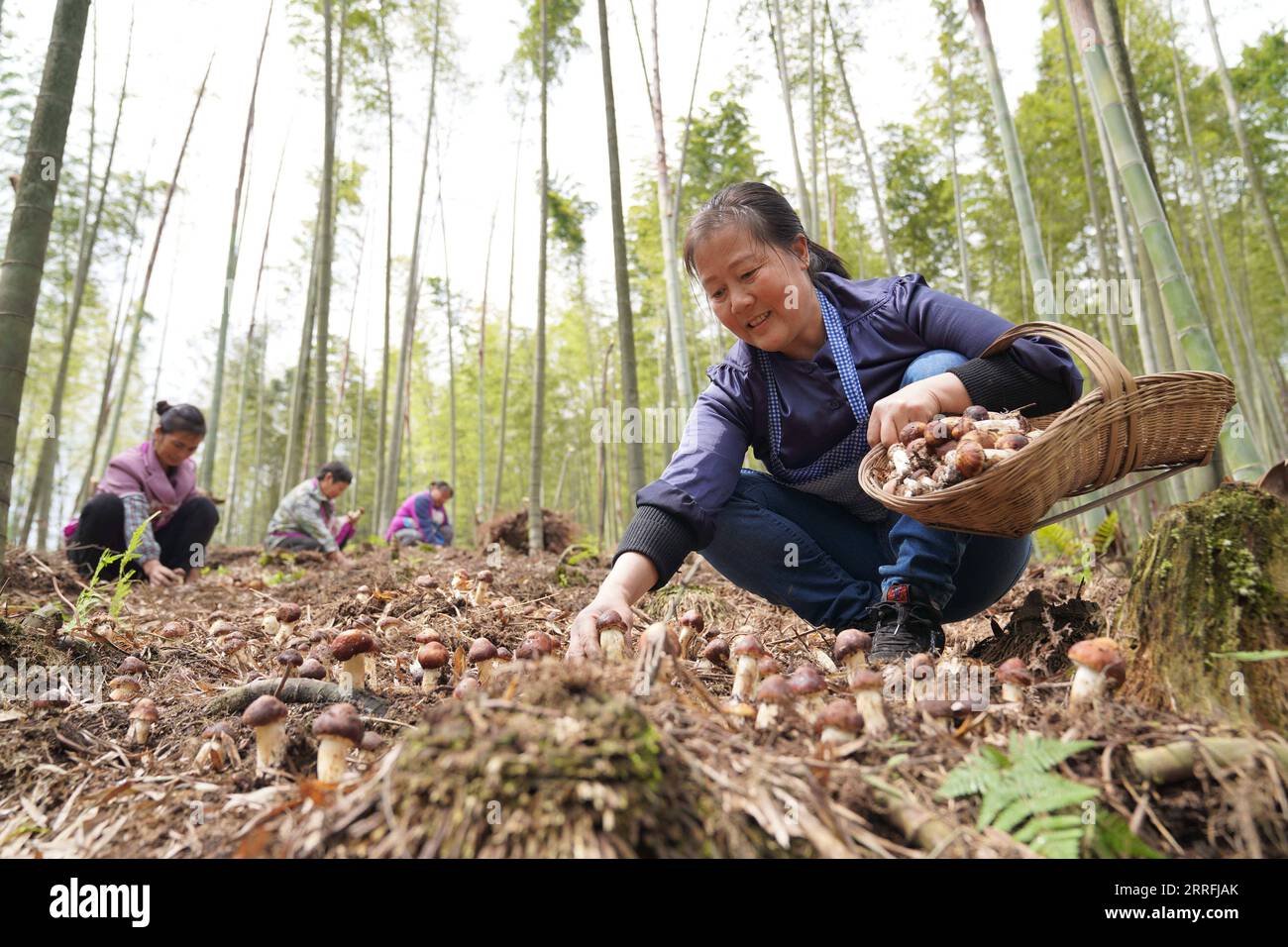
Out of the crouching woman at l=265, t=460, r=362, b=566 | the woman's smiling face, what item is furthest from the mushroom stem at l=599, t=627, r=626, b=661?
the crouching woman at l=265, t=460, r=362, b=566

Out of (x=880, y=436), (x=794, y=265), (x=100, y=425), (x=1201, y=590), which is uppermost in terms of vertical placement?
(x=100, y=425)

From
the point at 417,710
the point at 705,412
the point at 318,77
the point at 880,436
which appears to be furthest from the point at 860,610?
the point at 318,77

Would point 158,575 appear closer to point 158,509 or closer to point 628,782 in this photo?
point 158,509

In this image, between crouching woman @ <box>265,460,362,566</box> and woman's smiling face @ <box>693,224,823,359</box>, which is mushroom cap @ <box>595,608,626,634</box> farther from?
crouching woman @ <box>265,460,362,566</box>

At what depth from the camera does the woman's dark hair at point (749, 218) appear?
2311 millimetres

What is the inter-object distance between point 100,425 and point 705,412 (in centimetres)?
1065

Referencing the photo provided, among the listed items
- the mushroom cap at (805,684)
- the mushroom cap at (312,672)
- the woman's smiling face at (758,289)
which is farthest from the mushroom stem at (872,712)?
the mushroom cap at (312,672)

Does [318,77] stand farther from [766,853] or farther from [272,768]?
[766,853]

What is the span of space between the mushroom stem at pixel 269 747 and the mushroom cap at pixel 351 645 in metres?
0.44

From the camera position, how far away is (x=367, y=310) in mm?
18047

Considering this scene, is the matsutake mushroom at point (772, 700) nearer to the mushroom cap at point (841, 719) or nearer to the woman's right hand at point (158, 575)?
the mushroom cap at point (841, 719)

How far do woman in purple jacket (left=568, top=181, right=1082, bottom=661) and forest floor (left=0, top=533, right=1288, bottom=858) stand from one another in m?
0.29

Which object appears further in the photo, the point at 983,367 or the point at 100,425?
the point at 100,425

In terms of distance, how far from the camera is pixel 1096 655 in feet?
4.80
